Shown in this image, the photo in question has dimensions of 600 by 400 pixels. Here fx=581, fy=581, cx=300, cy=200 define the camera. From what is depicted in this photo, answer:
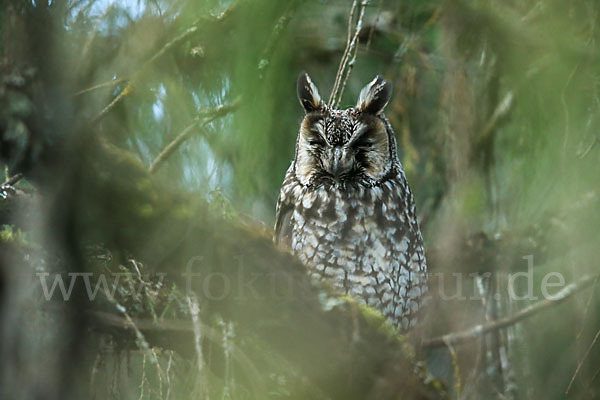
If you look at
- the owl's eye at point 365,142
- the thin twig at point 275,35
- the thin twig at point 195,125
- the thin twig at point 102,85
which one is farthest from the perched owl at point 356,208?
the thin twig at point 102,85

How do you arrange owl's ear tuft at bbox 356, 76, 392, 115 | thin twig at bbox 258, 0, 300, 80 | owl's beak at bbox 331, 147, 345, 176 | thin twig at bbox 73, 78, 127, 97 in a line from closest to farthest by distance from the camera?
thin twig at bbox 73, 78, 127, 97 < thin twig at bbox 258, 0, 300, 80 < owl's beak at bbox 331, 147, 345, 176 < owl's ear tuft at bbox 356, 76, 392, 115

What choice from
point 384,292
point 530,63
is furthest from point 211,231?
point 384,292

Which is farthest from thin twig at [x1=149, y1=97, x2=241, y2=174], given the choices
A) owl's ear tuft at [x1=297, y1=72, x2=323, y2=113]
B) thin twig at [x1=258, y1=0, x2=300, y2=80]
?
owl's ear tuft at [x1=297, y1=72, x2=323, y2=113]

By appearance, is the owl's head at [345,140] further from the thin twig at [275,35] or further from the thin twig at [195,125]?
the thin twig at [195,125]

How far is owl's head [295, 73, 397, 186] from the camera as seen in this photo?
203 cm

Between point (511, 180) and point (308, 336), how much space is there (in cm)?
82

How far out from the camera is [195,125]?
3.91 feet

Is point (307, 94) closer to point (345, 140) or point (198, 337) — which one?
point (345, 140)

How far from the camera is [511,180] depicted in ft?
5.35

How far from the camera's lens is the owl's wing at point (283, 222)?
2.24 metres

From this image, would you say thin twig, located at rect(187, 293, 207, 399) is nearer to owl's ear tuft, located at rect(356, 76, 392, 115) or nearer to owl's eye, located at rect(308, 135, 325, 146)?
owl's eye, located at rect(308, 135, 325, 146)

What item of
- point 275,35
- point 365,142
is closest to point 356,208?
point 365,142

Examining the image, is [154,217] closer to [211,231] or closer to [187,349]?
[211,231]

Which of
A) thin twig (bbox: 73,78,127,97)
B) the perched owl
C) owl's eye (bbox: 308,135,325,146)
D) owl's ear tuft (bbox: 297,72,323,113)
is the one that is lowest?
thin twig (bbox: 73,78,127,97)
